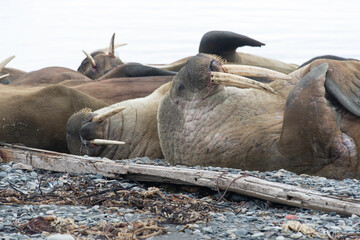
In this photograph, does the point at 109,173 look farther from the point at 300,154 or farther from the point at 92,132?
the point at 92,132

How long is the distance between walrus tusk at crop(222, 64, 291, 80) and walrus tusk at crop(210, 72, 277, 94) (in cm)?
11

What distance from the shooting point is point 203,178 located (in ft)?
15.1

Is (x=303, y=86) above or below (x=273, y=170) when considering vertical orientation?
above

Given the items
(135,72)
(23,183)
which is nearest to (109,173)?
(23,183)

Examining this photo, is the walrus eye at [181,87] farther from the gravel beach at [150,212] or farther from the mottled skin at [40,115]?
the mottled skin at [40,115]

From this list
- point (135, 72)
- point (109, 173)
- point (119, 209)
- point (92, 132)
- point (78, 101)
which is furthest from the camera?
point (135, 72)

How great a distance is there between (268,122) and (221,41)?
3005 mm

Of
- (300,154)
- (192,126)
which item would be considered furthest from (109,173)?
(300,154)

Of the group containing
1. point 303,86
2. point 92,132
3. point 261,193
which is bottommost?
point 92,132

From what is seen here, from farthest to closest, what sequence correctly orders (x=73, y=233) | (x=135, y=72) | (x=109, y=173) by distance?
(x=135, y=72) → (x=109, y=173) → (x=73, y=233)

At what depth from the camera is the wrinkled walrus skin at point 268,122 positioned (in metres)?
5.42

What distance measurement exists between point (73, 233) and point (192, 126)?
2.70m

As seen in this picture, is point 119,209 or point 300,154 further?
point 300,154

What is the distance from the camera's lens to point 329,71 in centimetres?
568
